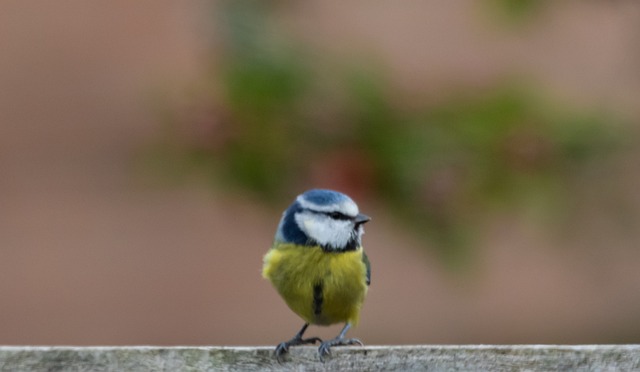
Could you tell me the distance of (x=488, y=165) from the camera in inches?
91.2

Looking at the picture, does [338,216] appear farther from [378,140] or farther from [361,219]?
[378,140]

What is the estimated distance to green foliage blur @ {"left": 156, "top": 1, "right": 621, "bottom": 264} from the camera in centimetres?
229

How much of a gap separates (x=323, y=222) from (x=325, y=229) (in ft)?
0.09

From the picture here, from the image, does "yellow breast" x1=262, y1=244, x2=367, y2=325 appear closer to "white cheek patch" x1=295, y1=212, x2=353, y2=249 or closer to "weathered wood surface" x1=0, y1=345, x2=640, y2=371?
"white cheek patch" x1=295, y1=212, x2=353, y2=249

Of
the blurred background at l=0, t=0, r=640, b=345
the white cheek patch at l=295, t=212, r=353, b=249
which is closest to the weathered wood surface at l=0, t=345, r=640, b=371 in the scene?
the blurred background at l=0, t=0, r=640, b=345

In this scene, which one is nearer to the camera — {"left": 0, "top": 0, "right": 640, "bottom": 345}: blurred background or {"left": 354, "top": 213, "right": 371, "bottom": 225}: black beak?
{"left": 0, "top": 0, "right": 640, "bottom": 345}: blurred background

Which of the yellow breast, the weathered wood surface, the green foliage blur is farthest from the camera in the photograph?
the yellow breast

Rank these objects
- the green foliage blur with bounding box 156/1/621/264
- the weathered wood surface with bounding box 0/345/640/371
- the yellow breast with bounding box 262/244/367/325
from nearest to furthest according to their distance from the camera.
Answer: the weathered wood surface with bounding box 0/345/640/371 < the green foliage blur with bounding box 156/1/621/264 < the yellow breast with bounding box 262/244/367/325

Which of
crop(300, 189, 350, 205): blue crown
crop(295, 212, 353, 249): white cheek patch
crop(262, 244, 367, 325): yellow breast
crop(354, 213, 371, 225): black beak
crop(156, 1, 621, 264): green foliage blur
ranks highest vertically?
crop(156, 1, 621, 264): green foliage blur

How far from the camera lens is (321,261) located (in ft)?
8.27

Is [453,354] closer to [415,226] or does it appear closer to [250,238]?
[415,226]

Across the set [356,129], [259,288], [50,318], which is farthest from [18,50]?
[356,129]

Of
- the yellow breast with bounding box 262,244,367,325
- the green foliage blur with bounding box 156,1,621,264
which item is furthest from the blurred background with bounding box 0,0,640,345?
the yellow breast with bounding box 262,244,367,325

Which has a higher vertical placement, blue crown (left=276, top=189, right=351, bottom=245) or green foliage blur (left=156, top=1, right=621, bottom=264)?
green foliage blur (left=156, top=1, right=621, bottom=264)
